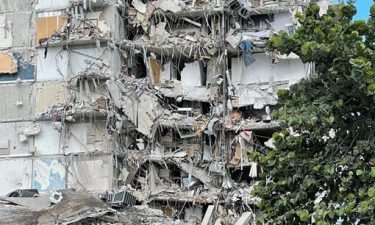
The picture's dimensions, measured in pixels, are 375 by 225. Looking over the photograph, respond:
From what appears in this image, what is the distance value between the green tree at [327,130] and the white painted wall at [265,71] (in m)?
13.6

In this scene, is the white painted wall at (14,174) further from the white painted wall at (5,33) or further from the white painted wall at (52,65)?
the white painted wall at (5,33)

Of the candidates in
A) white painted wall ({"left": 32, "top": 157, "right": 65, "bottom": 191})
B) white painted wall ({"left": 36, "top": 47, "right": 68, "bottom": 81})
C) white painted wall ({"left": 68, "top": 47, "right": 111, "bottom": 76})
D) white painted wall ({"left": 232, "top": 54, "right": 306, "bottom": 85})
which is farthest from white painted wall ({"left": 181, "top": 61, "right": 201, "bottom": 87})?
white painted wall ({"left": 32, "top": 157, "right": 65, "bottom": 191})

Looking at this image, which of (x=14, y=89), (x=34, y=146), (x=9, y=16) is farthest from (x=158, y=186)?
(x=9, y=16)

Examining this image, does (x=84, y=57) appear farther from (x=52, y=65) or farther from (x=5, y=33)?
(x=5, y=33)

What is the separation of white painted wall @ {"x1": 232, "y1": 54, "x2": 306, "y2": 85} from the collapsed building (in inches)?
1.4

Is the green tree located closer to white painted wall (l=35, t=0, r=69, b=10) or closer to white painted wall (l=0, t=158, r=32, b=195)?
white painted wall (l=0, t=158, r=32, b=195)

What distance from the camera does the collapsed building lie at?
24031 millimetres

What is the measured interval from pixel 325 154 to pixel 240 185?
526 inches

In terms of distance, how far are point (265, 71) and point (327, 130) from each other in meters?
14.4

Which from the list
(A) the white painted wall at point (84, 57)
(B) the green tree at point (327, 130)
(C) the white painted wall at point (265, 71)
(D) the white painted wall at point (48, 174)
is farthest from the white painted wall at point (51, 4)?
(B) the green tree at point (327, 130)

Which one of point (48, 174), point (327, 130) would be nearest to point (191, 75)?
point (48, 174)

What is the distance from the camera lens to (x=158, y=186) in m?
24.5

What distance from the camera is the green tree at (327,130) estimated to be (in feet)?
33.6

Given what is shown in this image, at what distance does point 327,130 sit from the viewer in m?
10.8
